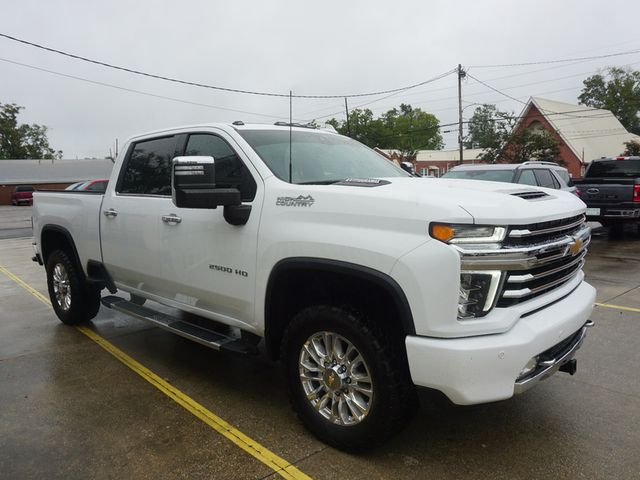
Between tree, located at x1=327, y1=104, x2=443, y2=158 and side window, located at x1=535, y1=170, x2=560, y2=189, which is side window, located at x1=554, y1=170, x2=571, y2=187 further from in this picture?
tree, located at x1=327, y1=104, x2=443, y2=158

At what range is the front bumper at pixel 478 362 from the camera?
97.7 inches

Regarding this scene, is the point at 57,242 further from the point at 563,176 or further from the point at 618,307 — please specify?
the point at 563,176

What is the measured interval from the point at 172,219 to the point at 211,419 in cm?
150

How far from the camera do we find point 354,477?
2812mm

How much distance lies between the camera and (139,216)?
4.41m

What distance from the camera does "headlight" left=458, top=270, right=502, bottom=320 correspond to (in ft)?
8.27

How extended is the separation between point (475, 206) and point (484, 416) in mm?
1687

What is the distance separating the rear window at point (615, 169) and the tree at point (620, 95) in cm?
6889

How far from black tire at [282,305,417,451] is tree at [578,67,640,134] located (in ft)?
266

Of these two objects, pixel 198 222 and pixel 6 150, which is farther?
pixel 6 150

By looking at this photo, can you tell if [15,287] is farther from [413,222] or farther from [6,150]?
[6,150]

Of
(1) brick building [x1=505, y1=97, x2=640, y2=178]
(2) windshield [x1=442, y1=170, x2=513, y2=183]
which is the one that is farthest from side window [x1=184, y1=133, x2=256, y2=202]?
(1) brick building [x1=505, y1=97, x2=640, y2=178]

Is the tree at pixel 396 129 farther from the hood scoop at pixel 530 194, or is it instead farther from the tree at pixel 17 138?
the hood scoop at pixel 530 194

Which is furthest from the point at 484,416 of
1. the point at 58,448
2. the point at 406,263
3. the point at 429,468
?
the point at 58,448
